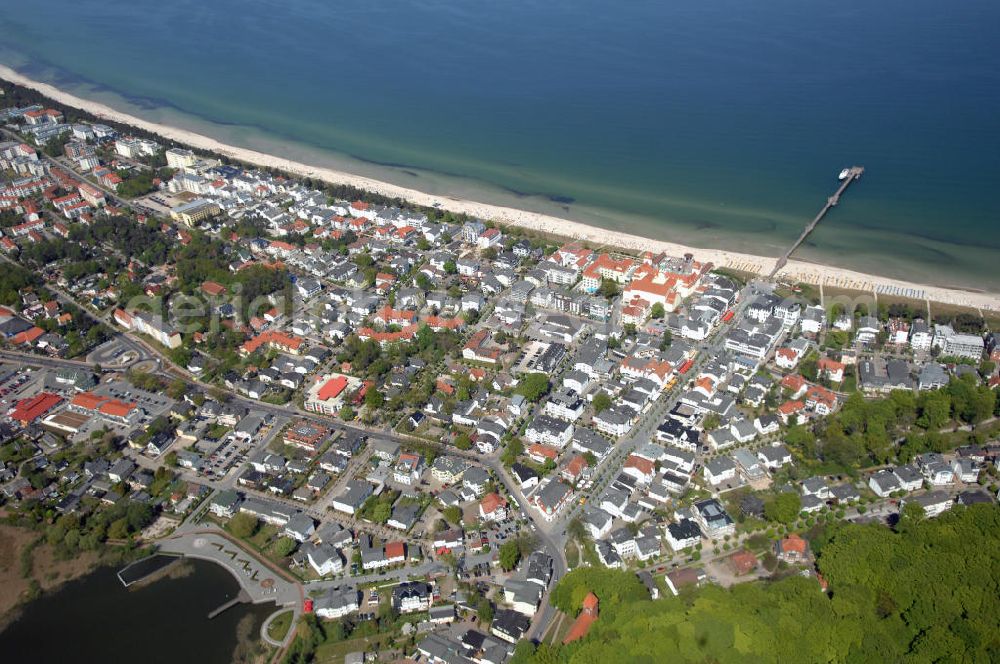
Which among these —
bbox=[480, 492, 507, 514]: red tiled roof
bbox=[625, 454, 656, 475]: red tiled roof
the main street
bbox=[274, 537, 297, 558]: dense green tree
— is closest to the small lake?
bbox=[274, 537, 297, 558]: dense green tree

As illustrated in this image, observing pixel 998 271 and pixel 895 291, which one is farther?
pixel 998 271

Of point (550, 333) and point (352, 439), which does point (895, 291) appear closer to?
point (550, 333)

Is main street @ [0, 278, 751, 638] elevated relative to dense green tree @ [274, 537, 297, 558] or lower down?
elevated

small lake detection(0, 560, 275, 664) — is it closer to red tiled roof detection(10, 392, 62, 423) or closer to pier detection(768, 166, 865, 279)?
red tiled roof detection(10, 392, 62, 423)

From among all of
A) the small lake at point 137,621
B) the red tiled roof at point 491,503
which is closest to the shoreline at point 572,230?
the red tiled roof at point 491,503

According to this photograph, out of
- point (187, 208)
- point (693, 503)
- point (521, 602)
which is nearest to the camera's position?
point (521, 602)

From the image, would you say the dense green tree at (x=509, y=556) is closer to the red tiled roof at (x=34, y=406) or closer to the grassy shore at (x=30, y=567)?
the grassy shore at (x=30, y=567)

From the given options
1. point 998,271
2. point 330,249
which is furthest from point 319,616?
point 998,271
